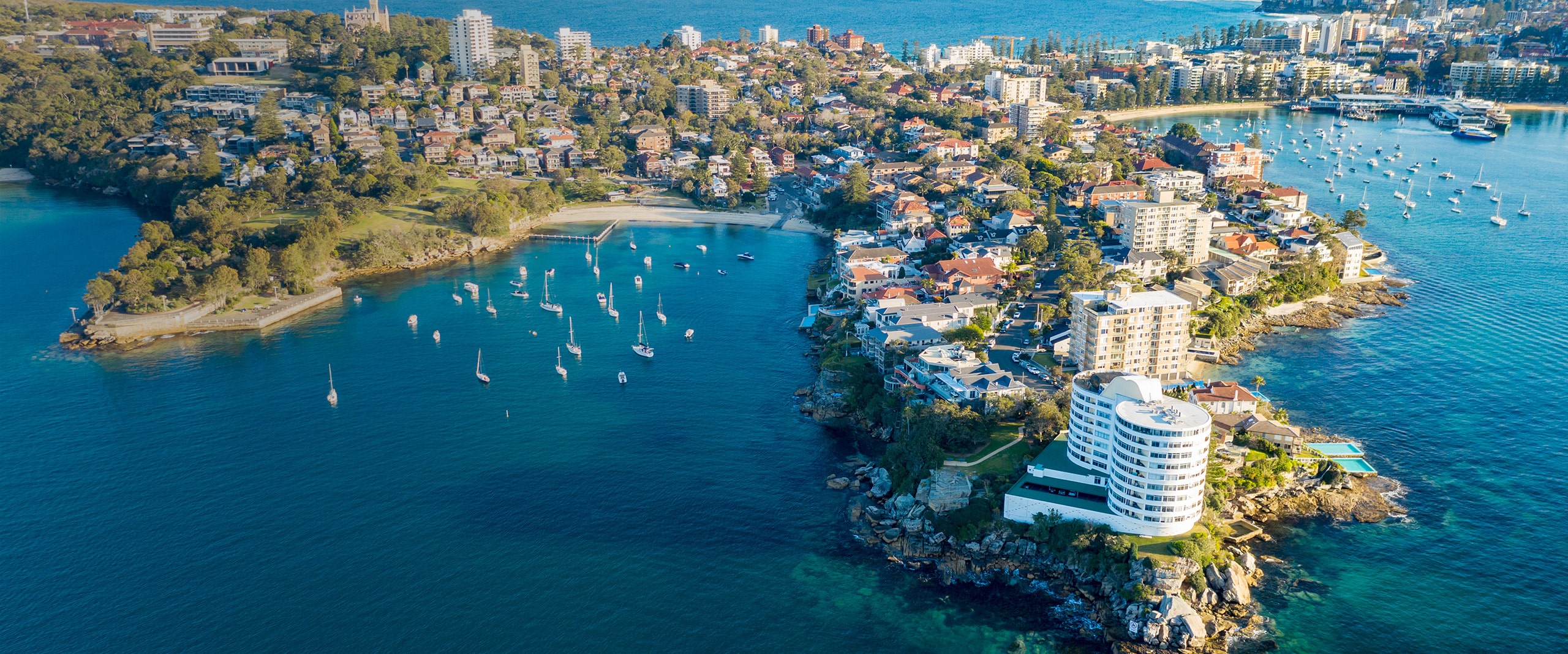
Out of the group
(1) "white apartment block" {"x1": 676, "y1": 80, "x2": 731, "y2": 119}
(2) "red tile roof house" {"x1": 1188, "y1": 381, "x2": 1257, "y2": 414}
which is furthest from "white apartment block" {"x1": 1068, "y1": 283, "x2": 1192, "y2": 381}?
(1) "white apartment block" {"x1": 676, "y1": 80, "x2": 731, "y2": 119}

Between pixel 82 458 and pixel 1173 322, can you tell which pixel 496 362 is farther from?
pixel 1173 322

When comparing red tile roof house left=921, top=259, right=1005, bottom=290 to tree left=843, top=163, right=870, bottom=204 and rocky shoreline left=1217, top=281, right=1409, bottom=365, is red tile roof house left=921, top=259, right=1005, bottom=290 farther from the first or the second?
tree left=843, top=163, right=870, bottom=204

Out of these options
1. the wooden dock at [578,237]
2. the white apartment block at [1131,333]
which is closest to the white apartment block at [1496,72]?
the wooden dock at [578,237]

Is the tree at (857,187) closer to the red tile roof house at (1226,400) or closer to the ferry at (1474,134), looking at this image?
the red tile roof house at (1226,400)

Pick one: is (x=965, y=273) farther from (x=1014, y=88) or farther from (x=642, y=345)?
(x=1014, y=88)

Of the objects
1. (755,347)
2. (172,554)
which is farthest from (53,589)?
(755,347)

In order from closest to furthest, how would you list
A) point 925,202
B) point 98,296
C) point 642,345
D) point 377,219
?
point 642,345 → point 98,296 → point 925,202 → point 377,219

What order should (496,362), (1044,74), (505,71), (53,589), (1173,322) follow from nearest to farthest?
1. (53,589)
2. (1173,322)
3. (496,362)
4. (505,71)
5. (1044,74)

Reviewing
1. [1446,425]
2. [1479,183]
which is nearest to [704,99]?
[1479,183]
